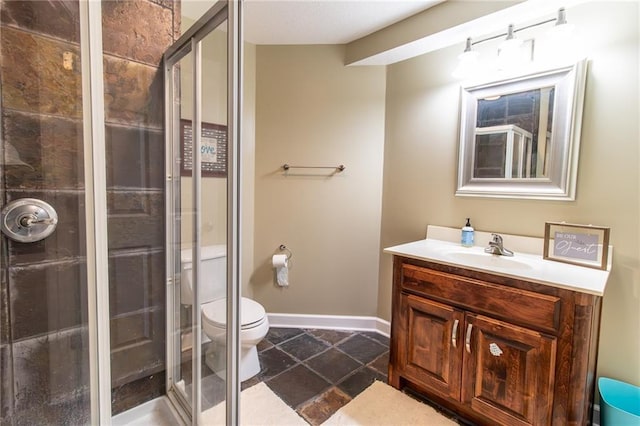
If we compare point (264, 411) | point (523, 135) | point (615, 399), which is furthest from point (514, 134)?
point (264, 411)

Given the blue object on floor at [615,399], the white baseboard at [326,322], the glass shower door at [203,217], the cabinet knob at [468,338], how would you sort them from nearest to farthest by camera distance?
the glass shower door at [203,217]
the blue object on floor at [615,399]
the cabinet knob at [468,338]
the white baseboard at [326,322]

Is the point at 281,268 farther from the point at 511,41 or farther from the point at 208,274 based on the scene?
the point at 511,41

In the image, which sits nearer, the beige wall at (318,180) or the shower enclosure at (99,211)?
the shower enclosure at (99,211)

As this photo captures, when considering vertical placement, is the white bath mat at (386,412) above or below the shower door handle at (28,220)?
below

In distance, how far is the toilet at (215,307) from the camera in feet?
3.50

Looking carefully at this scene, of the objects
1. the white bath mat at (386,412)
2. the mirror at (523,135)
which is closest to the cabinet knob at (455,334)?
the white bath mat at (386,412)

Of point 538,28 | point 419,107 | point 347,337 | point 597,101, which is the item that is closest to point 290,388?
point 347,337

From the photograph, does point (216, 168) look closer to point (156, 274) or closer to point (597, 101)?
point (156, 274)

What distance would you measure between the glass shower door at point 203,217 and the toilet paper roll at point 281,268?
0.90m

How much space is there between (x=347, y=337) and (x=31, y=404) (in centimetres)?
180

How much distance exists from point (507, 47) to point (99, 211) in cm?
216

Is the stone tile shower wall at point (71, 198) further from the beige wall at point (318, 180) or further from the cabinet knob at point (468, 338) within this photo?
the cabinet knob at point (468, 338)

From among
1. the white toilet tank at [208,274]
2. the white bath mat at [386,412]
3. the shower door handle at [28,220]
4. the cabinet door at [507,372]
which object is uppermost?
the shower door handle at [28,220]

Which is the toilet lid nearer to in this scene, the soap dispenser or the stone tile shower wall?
the stone tile shower wall
